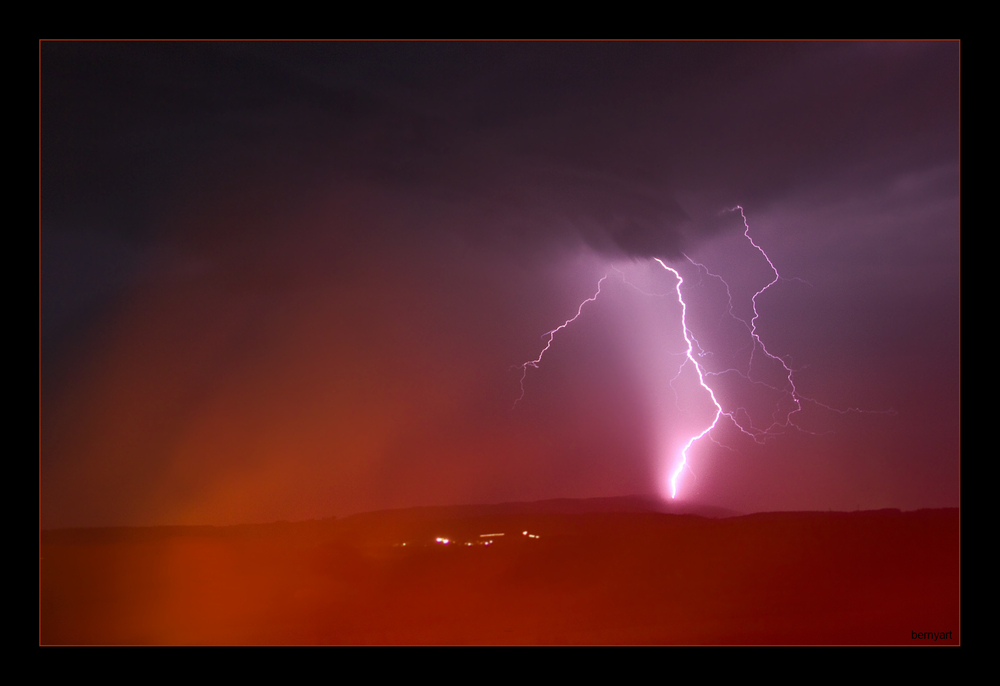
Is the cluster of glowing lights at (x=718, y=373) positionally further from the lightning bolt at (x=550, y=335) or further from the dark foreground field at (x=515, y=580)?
the dark foreground field at (x=515, y=580)

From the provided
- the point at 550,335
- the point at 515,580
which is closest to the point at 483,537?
the point at 515,580

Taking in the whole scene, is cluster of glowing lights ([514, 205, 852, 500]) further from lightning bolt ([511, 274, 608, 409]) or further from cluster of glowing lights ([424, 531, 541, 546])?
cluster of glowing lights ([424, 531, 541, 546])

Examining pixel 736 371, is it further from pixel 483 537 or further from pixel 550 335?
pixel 483 537
